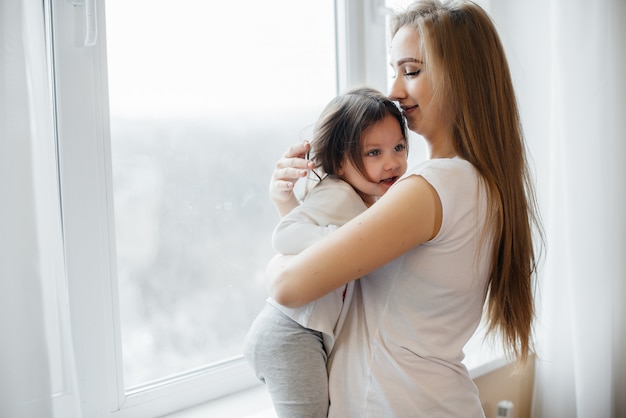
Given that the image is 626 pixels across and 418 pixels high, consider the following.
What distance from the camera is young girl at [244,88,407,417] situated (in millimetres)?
1109

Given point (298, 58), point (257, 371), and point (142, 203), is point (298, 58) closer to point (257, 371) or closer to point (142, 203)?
point (142, 203)

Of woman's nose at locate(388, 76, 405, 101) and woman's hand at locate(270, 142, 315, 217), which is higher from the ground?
woman's nose at locate(388, 76, 405, 101)

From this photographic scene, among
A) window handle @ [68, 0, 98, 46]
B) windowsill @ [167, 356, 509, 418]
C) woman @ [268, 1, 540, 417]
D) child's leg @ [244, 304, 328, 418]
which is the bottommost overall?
windowsill @ [167, 356, 509, 418]

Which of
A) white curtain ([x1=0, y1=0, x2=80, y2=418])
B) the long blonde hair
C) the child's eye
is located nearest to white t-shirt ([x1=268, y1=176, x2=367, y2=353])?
the child's eye

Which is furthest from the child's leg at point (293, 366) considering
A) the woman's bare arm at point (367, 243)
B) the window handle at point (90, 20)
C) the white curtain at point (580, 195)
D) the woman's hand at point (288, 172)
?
the white curtain at point (580, 195)

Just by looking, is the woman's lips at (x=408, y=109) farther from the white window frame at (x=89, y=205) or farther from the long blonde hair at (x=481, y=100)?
the white window frame at (x=89, y=205)

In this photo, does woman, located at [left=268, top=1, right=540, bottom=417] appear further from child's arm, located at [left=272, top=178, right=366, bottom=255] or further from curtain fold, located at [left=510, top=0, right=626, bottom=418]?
curtain fold, located at [left=510, top=0, right=626, bottom=418]

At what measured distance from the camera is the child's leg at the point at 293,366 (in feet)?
3.63

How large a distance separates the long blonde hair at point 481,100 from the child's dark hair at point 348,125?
0.16 m

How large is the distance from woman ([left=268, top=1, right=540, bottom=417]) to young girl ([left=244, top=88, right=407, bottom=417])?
58mm

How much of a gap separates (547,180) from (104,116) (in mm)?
1661

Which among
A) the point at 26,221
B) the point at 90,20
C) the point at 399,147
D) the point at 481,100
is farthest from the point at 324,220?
Answer: the point at 90,20

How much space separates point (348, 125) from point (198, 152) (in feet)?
1.83

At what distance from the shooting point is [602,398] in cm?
206
